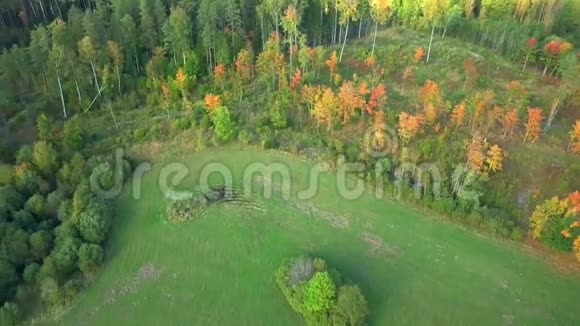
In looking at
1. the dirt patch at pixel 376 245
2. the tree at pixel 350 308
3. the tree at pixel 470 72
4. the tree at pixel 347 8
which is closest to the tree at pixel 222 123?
the dirt patch at pixel 376 245

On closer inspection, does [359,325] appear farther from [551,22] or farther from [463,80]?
[551,22]

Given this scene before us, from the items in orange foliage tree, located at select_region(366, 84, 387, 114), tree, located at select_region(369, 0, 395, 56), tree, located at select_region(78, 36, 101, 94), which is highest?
tree, located at select_region(369, 0, 395, 56)

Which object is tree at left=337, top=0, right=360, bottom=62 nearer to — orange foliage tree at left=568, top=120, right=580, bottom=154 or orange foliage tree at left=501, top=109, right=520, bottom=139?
orange foliage tree at left=501, top=109, right=520, bottom=139

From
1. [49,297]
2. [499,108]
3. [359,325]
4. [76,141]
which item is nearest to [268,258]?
[359,325]

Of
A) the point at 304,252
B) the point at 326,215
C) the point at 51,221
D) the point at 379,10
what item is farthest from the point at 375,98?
the point at 51,221

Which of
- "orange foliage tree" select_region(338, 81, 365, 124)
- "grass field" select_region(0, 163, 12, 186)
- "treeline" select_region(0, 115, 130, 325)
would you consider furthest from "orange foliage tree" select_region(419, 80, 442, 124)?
"grass field" select_region(0, 163, 12, 186)

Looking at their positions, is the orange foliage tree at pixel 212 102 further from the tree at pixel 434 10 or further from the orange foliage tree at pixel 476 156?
the tree at pixel 434 10
